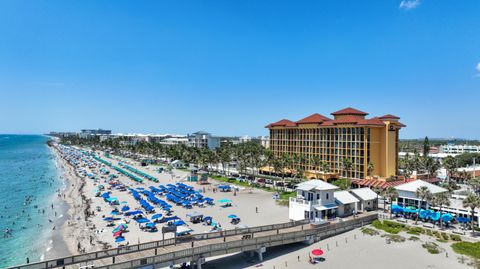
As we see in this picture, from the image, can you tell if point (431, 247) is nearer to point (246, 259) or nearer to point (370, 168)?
point (246, 259)

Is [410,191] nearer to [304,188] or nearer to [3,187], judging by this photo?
[304,188]

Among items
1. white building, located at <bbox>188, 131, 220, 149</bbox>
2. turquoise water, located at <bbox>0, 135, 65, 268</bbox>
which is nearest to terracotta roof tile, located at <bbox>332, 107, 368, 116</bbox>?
A: turquoise water, located at <bbox>0, 135, 65, 268</bbox>

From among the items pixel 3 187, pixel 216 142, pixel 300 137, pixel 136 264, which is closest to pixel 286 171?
pixel 300 137

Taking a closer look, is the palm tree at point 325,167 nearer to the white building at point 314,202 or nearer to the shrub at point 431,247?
the white building at point 314,202

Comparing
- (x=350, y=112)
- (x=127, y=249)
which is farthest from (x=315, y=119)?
(x=127, y=249)

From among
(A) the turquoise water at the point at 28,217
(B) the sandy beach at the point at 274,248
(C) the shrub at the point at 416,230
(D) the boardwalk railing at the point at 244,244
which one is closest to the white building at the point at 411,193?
(C) the shrub at the point at 416,230

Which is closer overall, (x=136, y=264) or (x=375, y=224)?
(x=136, y=264)

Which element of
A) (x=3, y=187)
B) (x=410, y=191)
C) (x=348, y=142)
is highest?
(x=348, y=142)
